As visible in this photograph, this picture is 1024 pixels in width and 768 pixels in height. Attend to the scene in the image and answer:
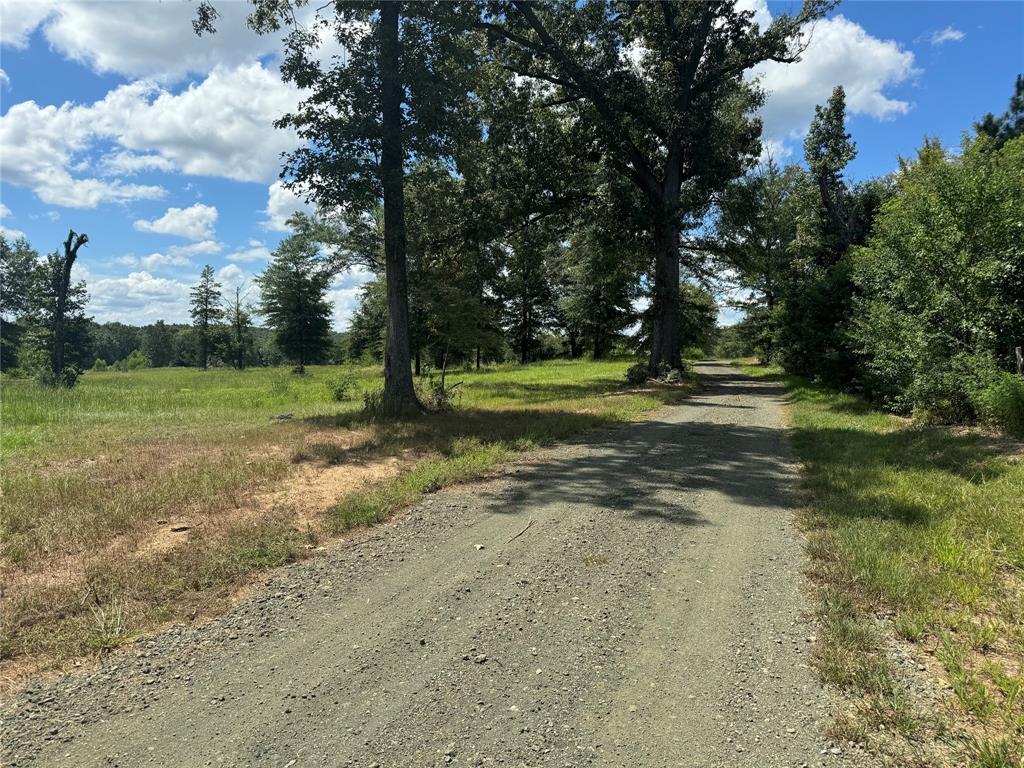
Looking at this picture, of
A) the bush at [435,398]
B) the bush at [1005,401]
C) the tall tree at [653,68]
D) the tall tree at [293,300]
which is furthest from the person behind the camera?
the tall tree at [293,300]

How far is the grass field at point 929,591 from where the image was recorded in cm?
271

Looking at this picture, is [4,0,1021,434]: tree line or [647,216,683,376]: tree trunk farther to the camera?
[647,216,683,376]: tree trunk

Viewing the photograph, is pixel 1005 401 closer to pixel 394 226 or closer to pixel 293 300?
pixel 394 226

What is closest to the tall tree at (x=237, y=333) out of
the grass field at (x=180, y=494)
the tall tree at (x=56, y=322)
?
the tall tree at (x=56, y=322)

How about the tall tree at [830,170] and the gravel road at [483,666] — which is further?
the tall tree at [830,170]

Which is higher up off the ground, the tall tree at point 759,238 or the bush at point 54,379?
the tall tree at point 759,238

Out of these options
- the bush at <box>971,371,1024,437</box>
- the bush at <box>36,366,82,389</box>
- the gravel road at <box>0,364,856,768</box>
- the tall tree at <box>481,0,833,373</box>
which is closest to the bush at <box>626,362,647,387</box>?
the tall tree at <box>481,0,833,373</box>

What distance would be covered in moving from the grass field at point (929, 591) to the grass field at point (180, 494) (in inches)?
170

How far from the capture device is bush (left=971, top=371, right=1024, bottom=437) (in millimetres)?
8969

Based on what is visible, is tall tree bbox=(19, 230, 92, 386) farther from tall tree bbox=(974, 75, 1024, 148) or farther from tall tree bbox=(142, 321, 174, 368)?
tall tree bbox=(142, 321, 174, 368)

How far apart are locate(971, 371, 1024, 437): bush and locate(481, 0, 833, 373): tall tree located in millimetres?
13672

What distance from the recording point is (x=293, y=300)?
1987 inches

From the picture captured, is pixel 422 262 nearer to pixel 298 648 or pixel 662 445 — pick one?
pixel 662 445

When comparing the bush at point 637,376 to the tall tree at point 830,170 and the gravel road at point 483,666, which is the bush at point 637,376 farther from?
the gravel road at point 483,666
